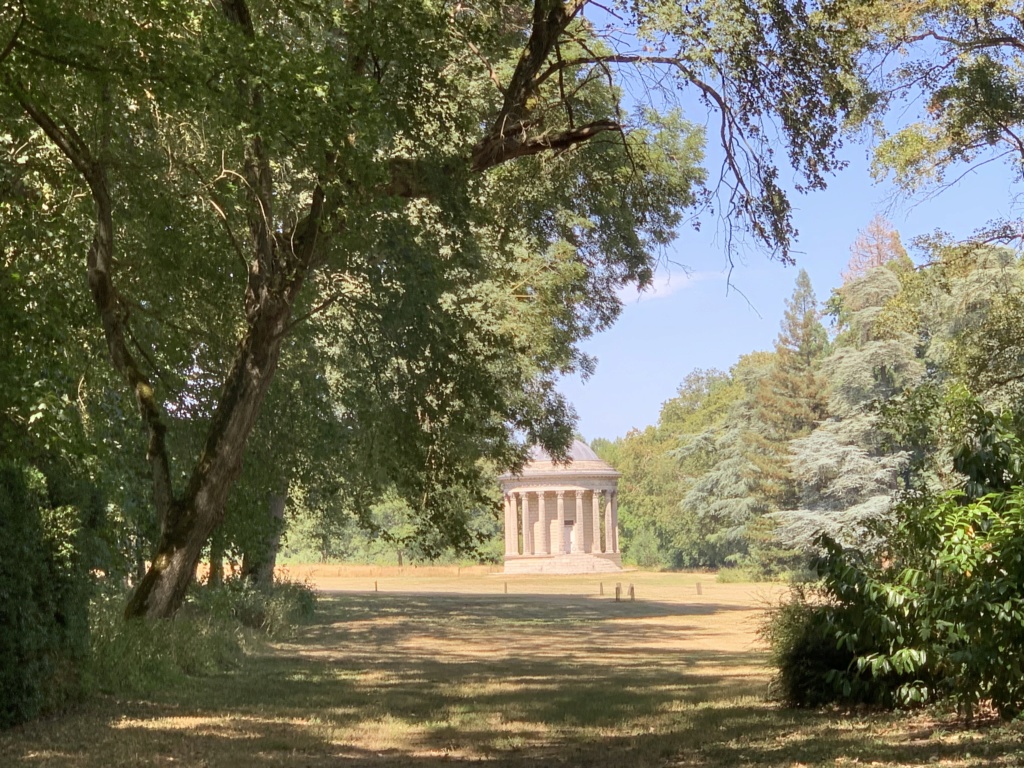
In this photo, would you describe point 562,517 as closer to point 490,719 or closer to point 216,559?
point 216,559

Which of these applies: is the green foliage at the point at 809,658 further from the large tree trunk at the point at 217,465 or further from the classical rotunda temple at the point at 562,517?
the classical rotunda temple at the point at 562,517

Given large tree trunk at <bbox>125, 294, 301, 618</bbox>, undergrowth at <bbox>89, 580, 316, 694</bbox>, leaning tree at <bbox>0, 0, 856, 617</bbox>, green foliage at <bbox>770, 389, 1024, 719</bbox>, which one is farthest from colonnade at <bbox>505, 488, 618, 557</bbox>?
green foliage at <bbox>770, 389, 1024, 719</bbox>

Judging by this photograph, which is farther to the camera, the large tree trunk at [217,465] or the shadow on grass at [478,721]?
the large tree trunk at [217,465]

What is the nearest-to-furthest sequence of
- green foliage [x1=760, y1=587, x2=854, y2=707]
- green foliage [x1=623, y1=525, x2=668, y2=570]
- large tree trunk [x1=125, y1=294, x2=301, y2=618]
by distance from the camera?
green foliage [x1=760, y1=587, x2=854, y2=707] → large tree trunk [x1=125, y1=294, x2=301, y2=618] → green foliage [x1=623, y1=525, x2=668, y2=570]

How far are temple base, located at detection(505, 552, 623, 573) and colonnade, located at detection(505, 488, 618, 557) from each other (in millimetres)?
914

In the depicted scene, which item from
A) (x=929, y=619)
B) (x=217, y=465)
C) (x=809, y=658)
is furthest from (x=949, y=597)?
(x=217, y=465)

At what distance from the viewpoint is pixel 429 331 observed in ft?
53.2

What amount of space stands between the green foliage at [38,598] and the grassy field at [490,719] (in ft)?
1.01

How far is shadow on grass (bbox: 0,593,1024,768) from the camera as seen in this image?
28.6 ft

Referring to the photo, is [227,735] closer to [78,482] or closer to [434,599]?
[78,482]

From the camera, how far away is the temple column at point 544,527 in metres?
80.8

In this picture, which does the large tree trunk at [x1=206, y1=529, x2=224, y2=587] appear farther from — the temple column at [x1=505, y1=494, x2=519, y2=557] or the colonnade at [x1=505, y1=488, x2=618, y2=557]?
the temple column at [x1=505, y1=494, x2=519, y2=557]

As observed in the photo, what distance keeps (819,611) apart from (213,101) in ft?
22.8

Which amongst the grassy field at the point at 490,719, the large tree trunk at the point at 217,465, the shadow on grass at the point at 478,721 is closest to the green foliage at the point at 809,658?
the grassy field at the point at 490,719
